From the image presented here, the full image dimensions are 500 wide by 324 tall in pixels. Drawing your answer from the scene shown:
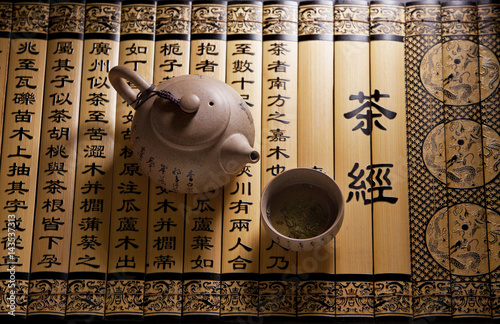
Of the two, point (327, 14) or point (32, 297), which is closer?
point (32, 297)

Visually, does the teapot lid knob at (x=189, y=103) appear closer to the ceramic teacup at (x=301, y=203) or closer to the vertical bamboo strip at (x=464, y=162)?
the ceramic teacup at (x=301, y=203)

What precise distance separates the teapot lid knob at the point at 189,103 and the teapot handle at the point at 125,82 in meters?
0.16

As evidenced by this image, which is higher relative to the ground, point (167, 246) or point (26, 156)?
point (26, 156)

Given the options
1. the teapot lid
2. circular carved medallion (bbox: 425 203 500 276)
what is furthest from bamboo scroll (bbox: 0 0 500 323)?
the teapot lid

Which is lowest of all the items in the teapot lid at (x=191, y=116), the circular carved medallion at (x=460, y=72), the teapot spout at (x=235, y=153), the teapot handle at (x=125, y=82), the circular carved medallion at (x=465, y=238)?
the circular carved medallion at (x=465, y=238)

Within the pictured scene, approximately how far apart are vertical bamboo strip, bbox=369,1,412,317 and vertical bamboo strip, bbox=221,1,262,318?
406 mm

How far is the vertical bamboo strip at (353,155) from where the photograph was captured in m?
2.01

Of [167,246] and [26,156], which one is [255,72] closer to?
[167,246]

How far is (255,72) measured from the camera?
7.11 feet

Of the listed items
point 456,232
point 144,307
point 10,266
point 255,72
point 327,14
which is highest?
point 327,14

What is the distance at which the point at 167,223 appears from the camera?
207 centimetres

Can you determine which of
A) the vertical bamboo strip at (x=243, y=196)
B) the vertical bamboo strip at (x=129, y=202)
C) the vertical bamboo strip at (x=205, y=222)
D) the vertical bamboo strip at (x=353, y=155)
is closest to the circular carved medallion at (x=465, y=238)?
the vertical bamboo strip at (x=353, y=155)

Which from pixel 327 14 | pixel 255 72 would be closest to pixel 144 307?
pixel 255 72

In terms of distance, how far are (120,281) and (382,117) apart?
107 cm
